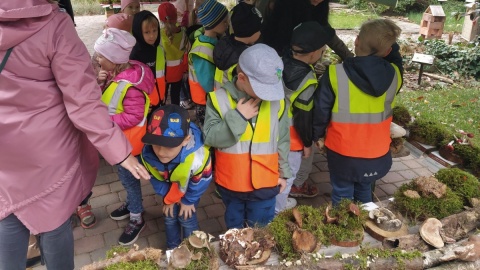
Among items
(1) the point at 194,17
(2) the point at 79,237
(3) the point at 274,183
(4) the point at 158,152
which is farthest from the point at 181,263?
(1) the point at 194,17

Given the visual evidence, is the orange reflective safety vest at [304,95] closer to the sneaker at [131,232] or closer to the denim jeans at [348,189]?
the denim jeans at [348,189]

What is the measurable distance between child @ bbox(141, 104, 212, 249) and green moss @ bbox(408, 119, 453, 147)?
96.0 inches

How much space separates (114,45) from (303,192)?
7.70 feet

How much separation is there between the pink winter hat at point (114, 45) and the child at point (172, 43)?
174 cm

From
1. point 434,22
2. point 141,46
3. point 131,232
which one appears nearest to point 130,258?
point 131,232

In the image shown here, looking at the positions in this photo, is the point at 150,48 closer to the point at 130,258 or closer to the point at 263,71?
the point at 263,71

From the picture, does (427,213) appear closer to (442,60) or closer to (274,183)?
(274,183)

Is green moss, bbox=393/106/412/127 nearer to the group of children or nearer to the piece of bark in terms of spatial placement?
the group of children

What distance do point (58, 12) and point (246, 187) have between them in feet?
4.87

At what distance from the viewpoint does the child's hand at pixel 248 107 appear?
2.39 metres

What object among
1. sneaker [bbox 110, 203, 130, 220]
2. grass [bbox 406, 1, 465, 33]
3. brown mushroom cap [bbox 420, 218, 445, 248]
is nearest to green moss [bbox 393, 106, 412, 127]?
brown mushroom cap [bbox 420, 218, 445, 248]

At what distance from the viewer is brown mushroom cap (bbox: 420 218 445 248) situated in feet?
6.71

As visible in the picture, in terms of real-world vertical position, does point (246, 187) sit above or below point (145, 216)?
above

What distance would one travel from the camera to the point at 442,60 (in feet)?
33.9
